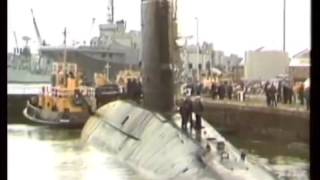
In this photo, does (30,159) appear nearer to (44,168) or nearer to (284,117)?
(44,168)

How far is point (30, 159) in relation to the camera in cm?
167

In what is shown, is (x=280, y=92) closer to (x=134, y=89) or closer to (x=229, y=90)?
(x=229, y=90)

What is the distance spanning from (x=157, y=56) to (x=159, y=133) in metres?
0.22

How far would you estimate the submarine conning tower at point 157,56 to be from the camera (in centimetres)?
170

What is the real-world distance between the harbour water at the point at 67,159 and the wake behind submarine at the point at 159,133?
0.03 metres

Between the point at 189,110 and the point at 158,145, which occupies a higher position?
the point at 189,110

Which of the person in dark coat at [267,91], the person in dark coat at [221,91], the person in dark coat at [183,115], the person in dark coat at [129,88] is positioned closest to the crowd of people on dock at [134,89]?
the person in dark coat at [129,88]

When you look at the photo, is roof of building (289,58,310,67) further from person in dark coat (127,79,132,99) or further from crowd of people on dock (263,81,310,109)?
person in dark coat (127,79,132,99)

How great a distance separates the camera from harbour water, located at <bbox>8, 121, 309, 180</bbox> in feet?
5.45

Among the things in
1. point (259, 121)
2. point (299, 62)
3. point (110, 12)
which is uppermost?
point (110, 12)

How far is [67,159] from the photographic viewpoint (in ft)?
5.49

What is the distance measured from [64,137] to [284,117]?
63 centimetres

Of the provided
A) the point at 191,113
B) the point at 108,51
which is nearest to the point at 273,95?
the point at 191,113
